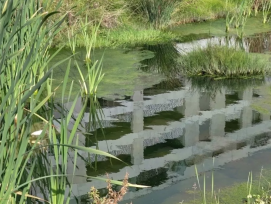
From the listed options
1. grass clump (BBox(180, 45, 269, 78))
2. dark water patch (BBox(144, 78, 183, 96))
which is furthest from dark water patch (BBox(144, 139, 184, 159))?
grass clump (BBox(180, 45, 269, 78))

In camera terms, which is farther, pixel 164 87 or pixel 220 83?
pixel 220 83

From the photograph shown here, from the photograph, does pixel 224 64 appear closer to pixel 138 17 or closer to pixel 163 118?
pixel 163 118

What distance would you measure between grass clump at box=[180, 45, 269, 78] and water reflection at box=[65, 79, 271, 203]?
19.5 inches

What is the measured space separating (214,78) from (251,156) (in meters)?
2.74

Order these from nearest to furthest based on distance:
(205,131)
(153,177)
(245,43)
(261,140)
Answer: (153,177)
(261,140)
(205,131)
(245,43)

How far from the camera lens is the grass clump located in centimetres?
698

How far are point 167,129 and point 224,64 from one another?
7.36ft

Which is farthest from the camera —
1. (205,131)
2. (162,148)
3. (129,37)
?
(129,37)

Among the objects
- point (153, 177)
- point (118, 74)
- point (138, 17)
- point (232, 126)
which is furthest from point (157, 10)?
point (153, 177)

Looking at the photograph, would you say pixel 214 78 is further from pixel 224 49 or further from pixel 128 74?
pixel 128 74

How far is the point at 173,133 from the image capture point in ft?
16.3

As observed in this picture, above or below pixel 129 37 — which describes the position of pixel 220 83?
below

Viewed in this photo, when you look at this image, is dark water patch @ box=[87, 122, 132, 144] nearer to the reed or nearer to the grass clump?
the grass clump

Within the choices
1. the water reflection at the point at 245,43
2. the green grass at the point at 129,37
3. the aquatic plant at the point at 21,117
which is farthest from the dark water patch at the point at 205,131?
the green grass at the point at 129,37
